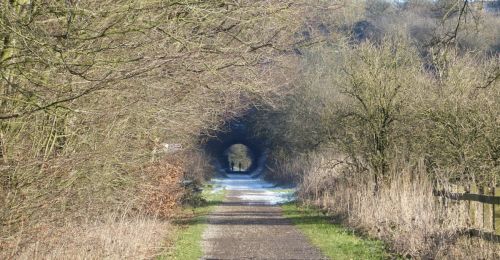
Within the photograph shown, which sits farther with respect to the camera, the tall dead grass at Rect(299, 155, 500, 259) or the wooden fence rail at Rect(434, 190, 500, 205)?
the tall dead grass at Rect(299, 155, 500, 259)

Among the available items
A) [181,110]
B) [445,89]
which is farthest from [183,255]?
[445,89]

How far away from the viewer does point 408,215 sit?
46.8 ft

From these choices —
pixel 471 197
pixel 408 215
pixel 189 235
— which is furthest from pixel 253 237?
pixel 471 197

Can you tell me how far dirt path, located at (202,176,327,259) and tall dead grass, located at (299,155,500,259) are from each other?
155cm

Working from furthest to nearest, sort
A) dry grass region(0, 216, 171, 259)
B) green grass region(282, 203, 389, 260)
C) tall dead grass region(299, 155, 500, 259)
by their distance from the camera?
1. green grass region(282, 203, 389, 260)
2. tall dead grass region(299, 155, 500, 259)
3. dry grass region(0, 216, 171, 259)

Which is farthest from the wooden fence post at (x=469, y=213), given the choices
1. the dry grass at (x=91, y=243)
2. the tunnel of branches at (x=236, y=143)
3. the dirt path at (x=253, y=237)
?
the tunnel of branches at (x=236, y=143)

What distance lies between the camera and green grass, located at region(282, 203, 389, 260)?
1352 cm

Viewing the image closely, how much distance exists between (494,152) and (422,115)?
2.82 metres

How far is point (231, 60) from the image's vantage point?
11.7 metres

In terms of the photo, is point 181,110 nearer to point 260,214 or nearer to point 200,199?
point 260,214

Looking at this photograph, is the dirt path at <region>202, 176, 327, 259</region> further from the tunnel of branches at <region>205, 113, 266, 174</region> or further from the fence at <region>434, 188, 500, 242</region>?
the tunnel of branches at <region>205, 113, 266, 174</region>

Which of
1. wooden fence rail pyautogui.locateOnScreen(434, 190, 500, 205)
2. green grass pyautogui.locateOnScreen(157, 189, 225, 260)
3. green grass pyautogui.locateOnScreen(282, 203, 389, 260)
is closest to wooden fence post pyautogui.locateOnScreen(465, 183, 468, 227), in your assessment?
wooden fence rail pyautogui.locateOnScreen(434, 190, 500, 205)

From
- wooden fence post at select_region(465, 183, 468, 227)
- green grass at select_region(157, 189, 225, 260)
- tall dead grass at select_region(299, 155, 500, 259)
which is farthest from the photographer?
green grass at select_region(157, 189, 225, 260)

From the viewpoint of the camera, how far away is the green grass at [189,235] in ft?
45.2
